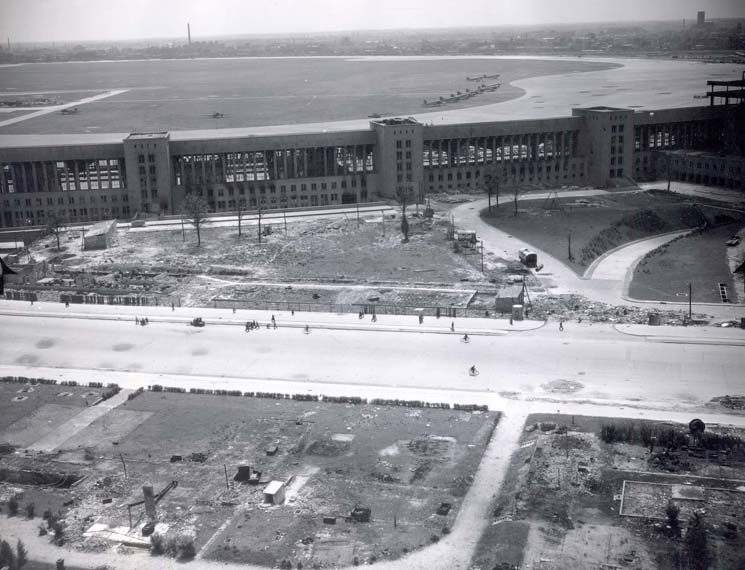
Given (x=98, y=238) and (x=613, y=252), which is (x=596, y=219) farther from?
(x=98, y=238)

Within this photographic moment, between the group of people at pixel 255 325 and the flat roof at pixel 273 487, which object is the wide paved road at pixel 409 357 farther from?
the flat roof at pixel 273 487

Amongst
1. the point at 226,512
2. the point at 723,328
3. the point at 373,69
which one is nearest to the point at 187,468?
the point at 226,512

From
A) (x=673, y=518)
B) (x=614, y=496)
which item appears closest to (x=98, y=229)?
(x=614, y=496)

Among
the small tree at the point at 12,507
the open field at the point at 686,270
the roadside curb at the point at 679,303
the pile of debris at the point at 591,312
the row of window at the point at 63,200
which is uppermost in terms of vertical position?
the row of window at the point at 63,200

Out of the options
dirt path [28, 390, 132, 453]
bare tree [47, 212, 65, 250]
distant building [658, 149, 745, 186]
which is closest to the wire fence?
dirt path [28, 390, 132, 453]

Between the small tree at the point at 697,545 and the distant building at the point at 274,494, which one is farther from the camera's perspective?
the distant building at the point at 274,494

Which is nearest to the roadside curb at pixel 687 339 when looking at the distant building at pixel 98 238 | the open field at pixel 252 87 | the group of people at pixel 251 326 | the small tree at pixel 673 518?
the small tree at pixel 673 518

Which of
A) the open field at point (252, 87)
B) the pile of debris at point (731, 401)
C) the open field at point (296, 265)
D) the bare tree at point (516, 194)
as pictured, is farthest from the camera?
the open field at point (252, 87)
